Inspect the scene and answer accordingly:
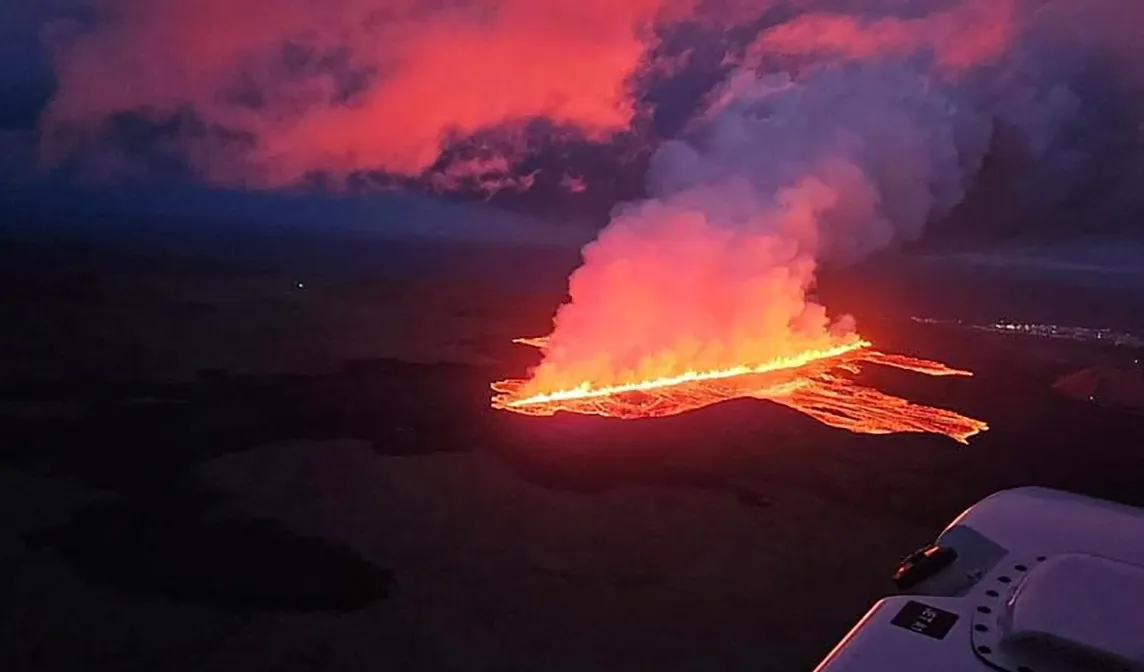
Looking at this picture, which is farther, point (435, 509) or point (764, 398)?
point (764, 398)

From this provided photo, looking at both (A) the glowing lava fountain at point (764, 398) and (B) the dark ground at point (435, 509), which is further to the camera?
(A) the glowing lava fountain at point (764, 398)

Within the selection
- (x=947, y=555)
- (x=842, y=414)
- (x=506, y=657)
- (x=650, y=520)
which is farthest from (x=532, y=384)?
(x=947, y=555)

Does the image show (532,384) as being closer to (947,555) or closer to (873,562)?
(873,562)

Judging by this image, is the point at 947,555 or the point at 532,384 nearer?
the point at 947,555

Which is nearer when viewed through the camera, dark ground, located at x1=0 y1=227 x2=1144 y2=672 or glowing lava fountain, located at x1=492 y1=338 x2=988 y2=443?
dark ground, located at x1=0 y1=227 x2=1144 y2=672
